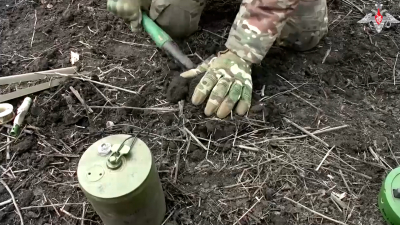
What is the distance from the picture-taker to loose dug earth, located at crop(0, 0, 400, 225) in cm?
167

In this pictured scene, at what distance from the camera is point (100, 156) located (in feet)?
4.66

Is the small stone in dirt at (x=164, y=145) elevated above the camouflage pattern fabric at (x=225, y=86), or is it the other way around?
the camouflage pattern fabric at (x=225, y=86)

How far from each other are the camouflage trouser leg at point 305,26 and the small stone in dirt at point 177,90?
24.4 inches

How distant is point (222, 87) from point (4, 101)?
96cm

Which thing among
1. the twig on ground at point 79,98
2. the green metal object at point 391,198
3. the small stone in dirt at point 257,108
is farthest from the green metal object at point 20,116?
the green metal object at point 391,198

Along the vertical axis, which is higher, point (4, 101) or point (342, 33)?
point (342, 33)

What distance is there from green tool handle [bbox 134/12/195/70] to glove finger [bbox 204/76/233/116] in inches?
9.5

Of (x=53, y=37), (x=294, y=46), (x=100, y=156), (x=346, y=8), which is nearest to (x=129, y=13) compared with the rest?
(x=53, y=37)

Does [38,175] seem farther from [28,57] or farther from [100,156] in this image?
[28,57]

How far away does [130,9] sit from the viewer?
2.22 metres

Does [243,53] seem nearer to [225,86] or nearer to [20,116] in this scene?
[225,86]

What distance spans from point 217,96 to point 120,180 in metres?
0.69

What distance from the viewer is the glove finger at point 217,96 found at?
1909 millimetres

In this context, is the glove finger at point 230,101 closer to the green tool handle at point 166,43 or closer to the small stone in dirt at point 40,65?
the green tool handle at point 166,43
